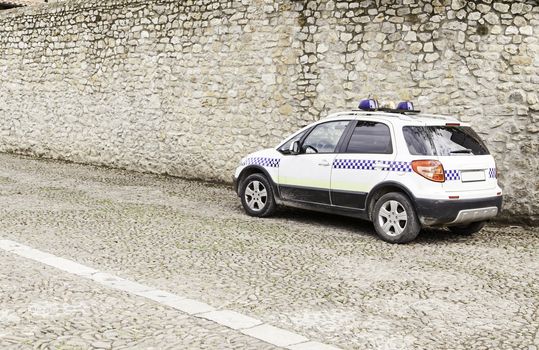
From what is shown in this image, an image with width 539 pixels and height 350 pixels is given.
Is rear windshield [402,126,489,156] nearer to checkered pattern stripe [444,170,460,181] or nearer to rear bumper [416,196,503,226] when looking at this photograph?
checkered pattern stripe [444,170,460,181]

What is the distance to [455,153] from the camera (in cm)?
791

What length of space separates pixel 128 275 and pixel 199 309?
1222mm

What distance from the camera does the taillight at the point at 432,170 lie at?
7.62 m

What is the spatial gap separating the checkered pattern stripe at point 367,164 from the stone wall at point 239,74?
2682 millimetres

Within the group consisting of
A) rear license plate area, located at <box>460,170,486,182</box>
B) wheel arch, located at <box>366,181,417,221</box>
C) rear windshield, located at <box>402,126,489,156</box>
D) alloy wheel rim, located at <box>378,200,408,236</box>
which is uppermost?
rear windshield, located at <box>402,126,489,156</box>

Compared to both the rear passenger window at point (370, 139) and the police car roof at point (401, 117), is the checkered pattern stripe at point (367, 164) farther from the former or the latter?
the police car roof at point (401, 117)

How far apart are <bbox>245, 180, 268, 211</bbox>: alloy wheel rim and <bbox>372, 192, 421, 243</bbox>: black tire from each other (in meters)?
1.89

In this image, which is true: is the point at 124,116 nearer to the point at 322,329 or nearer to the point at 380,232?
the point at 380,232

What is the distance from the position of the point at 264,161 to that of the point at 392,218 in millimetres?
2211

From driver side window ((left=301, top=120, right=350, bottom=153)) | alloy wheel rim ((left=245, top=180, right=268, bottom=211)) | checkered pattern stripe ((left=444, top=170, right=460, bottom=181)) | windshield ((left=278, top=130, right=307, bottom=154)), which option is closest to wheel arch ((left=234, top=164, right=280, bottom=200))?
alloy wheel rim ((left=245, top=180, right=268, bottom=211))

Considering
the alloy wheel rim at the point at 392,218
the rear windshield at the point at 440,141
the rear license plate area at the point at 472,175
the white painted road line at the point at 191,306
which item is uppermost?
the rear windshield at the point at 440,141

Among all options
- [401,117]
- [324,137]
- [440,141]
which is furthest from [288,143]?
[440,141]

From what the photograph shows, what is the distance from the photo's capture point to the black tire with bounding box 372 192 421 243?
7.74 m

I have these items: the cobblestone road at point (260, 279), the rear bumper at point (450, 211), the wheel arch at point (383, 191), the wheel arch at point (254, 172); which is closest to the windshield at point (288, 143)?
the wheel arch at point (254, 172)
